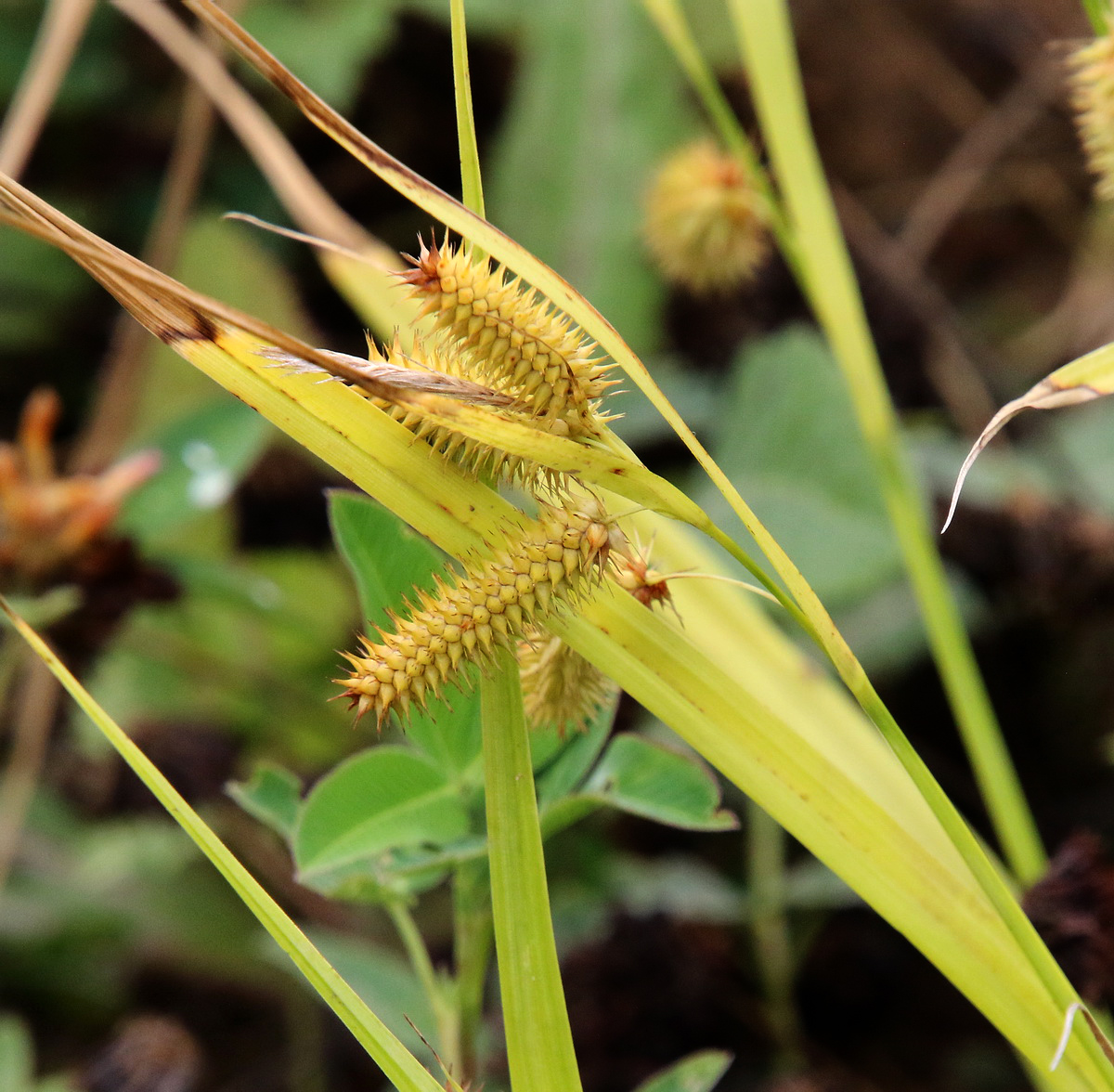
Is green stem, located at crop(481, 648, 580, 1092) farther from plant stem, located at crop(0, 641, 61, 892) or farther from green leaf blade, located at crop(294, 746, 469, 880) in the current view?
plant stem, located at crop(0, 641, 61, 892)

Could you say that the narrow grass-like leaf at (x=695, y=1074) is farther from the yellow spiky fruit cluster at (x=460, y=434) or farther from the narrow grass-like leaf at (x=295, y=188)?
the narrow grass-like leaf at (x=295, y=188)

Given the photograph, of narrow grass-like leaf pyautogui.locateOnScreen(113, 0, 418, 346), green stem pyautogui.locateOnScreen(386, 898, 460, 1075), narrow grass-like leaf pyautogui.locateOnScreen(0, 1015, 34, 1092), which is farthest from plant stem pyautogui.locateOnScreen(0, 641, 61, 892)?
green stem pyautogui.locateOnScreen(386, 898, 460, 1075)

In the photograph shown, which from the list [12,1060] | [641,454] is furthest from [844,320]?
[12,1060]

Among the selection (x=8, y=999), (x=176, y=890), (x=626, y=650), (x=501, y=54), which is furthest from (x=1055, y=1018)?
(x=501, y=54)

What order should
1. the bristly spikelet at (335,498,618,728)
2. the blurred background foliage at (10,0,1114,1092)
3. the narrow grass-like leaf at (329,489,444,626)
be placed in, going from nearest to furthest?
1. the bristly spikelet at (335,498,618,728)
2. the narrow grass-like leaf at (329,489,444,626)
3. the blurred background foliage at (10,0,1114,1092)

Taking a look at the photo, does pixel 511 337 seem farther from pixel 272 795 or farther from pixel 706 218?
pixel 706 218

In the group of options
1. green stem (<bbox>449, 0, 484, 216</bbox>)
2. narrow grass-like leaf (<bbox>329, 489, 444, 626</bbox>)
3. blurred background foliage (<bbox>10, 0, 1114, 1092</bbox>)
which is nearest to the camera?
green stem (<bbox>449, 0, 484, 216</bbox>)

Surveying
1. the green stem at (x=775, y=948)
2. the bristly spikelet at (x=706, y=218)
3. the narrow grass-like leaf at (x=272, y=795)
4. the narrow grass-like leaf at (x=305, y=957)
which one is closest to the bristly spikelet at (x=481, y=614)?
the narrow grass-like leaf at (x=305, y=957)
